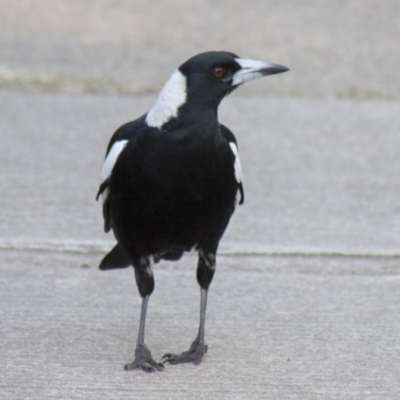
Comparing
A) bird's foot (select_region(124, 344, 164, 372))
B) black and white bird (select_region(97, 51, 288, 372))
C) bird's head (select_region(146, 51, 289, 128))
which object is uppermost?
bird's head (select_region(146, 51, 289, 128))

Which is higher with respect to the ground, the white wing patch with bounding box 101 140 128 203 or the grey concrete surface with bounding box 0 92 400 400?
the white wing patch with bounding box 101 140 128 203

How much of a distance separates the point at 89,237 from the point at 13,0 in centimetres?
640

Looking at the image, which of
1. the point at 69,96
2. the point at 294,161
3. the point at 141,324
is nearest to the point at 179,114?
the point at 141,324

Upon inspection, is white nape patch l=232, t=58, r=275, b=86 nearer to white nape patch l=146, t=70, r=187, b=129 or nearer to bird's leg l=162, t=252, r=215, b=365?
white nape patch l=146, t=70, r=187, b=129

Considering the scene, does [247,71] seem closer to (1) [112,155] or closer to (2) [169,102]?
(2) [169,102]

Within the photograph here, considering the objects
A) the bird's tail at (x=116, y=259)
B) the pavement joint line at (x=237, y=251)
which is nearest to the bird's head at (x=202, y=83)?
the bird's tail at (x=116, y=259)

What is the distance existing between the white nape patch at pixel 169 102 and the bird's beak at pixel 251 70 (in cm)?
21

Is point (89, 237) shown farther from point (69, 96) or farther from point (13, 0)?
point (13, 0)

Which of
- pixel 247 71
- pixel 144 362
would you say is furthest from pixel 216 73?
pixel 144 362

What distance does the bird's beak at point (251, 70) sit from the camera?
3738mm

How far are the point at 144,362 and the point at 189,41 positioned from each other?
267 inches

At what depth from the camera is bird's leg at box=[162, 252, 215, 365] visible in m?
3.73

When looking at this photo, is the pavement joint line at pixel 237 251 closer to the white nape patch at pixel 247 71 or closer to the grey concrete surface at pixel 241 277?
the grey concrete surface at pixel 241 277

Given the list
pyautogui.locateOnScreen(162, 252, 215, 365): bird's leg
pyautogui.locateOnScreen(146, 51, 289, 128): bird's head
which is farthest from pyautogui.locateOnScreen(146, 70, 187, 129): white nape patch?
pyautogui.locateOnScreen(162, 252, 215, 365): bird's leg
